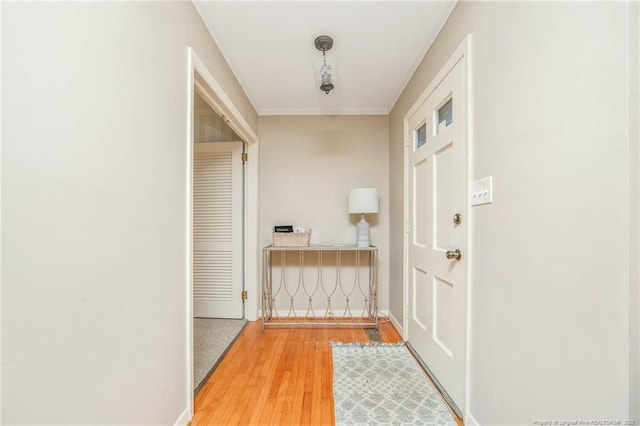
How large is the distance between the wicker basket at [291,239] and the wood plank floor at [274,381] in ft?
2.70

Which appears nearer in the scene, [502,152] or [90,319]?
[90,319]

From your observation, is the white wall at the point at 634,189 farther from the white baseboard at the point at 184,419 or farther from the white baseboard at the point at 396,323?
the white baseboard at the point at 396,323

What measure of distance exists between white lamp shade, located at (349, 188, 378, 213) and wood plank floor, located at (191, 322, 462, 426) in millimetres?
1151

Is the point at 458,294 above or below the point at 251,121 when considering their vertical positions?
below

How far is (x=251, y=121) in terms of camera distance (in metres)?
2.91

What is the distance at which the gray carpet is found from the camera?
1.99 meters

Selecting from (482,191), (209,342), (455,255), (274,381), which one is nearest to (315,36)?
(482,191)

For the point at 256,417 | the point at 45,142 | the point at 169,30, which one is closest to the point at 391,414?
the point at 256,417

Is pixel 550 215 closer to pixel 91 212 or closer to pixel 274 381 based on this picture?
pixel 91 212

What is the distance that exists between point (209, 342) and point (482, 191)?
2.36 metres

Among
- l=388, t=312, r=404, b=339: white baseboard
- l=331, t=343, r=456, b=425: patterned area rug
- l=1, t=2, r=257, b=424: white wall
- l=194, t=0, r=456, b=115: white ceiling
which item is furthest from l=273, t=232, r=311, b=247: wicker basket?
l=1, t=2, r=257, b=424: white wall

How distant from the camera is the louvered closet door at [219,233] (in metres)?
3.08

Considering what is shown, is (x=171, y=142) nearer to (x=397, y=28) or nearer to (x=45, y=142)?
(x=45, y=142)

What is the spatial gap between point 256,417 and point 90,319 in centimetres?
107
